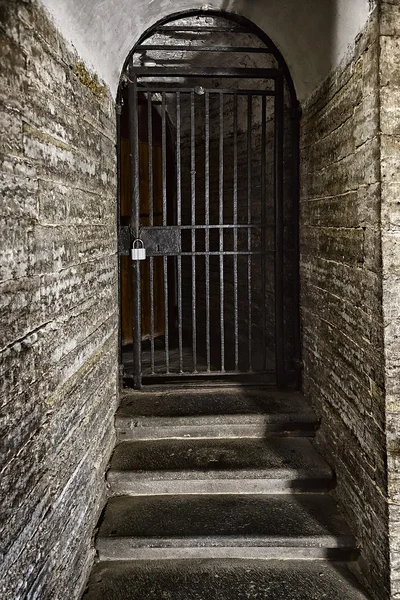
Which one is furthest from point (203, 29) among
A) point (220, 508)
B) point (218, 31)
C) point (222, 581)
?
point (222, 581)

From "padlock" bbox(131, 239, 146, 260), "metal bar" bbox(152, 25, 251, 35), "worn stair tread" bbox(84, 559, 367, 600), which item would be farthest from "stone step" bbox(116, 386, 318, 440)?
"metal bar" bbox(152, 25, 251, 35)

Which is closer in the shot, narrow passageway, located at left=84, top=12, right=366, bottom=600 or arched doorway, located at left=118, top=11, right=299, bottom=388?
narrow passageway, located at left=84, top=12, right=366, bottom=600

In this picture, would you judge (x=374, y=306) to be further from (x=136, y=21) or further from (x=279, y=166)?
(x=136, y=21)

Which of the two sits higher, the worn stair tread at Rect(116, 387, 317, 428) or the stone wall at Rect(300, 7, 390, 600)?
the stone wall at Rect(300, 7, 390, 600)

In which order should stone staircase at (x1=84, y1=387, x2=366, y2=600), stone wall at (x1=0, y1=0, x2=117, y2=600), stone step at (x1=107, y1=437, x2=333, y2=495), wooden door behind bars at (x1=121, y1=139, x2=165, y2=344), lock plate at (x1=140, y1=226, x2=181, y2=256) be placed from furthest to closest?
wooden door behind bars at (x1=121, y1=139, x2=165, y2=344)
lock plate at (x1=140, y1=226, x2=181, y2=256)
stone step at (x1=107, y1=437, x2=333, y2=495)
stone staircase at (x1=84, y1=387, x2=366, y2=600)
stone wall at (x1=0, y1=0, x2=117, y2=600)

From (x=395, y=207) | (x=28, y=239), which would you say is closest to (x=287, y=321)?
(x=395, y=207)

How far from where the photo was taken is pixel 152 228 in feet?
12.2

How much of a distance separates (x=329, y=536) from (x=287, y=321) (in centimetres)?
169

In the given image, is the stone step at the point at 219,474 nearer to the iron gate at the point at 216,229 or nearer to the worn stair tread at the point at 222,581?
the worn stair tread at the point at 222,581

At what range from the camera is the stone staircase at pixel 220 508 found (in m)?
2.38

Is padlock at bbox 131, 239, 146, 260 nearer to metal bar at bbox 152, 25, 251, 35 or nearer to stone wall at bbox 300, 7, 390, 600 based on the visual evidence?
stone wall at bbox 300, 7, 390, 600

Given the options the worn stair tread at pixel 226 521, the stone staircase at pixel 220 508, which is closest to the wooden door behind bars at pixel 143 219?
the stone staircase at pixel 220 508

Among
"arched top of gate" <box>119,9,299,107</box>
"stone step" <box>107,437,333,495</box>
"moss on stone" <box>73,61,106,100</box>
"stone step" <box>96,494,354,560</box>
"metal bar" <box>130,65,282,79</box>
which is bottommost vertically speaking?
"stone step" <box>96,494,354,560</box>

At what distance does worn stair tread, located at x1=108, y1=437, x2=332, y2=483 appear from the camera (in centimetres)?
291
